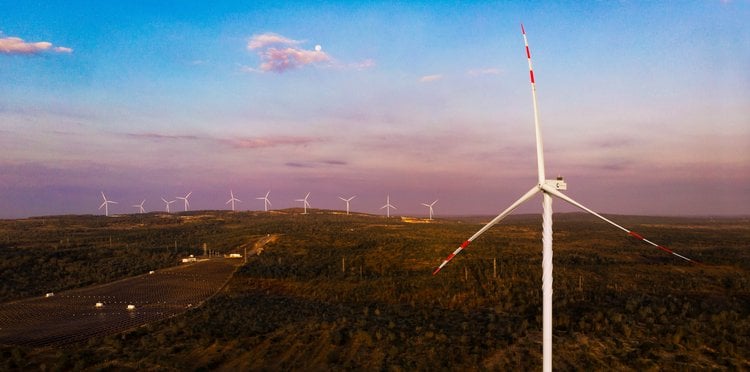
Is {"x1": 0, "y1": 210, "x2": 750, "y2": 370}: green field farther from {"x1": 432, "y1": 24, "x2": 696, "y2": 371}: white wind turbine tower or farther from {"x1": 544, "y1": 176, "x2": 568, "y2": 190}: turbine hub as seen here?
{"x1": 544, "y1": 176, "x2": 568, "y2": 190}: turbine hub

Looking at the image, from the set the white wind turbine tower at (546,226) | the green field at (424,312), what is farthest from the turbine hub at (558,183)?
the green field at (424,312)

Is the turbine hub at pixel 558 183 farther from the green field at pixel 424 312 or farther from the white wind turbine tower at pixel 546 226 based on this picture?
the green field at pixel 424 312

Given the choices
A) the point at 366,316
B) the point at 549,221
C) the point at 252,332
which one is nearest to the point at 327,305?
the point at 366,316

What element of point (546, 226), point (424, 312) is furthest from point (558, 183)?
point (424, 312)

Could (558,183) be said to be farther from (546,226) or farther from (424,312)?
(424,312)

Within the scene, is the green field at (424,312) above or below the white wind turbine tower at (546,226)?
below

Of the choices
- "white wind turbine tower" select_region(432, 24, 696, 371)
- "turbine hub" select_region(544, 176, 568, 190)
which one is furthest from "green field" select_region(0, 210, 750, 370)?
"turbine hub" select_region(544, 176, 568, 190)

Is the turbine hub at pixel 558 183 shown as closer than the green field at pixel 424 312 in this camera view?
Yes

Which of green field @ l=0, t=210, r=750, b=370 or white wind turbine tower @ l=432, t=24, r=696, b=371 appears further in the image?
green field @ l=0, t=210, r=750, b=370

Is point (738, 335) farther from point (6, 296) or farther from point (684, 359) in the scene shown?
point (6, 296)
